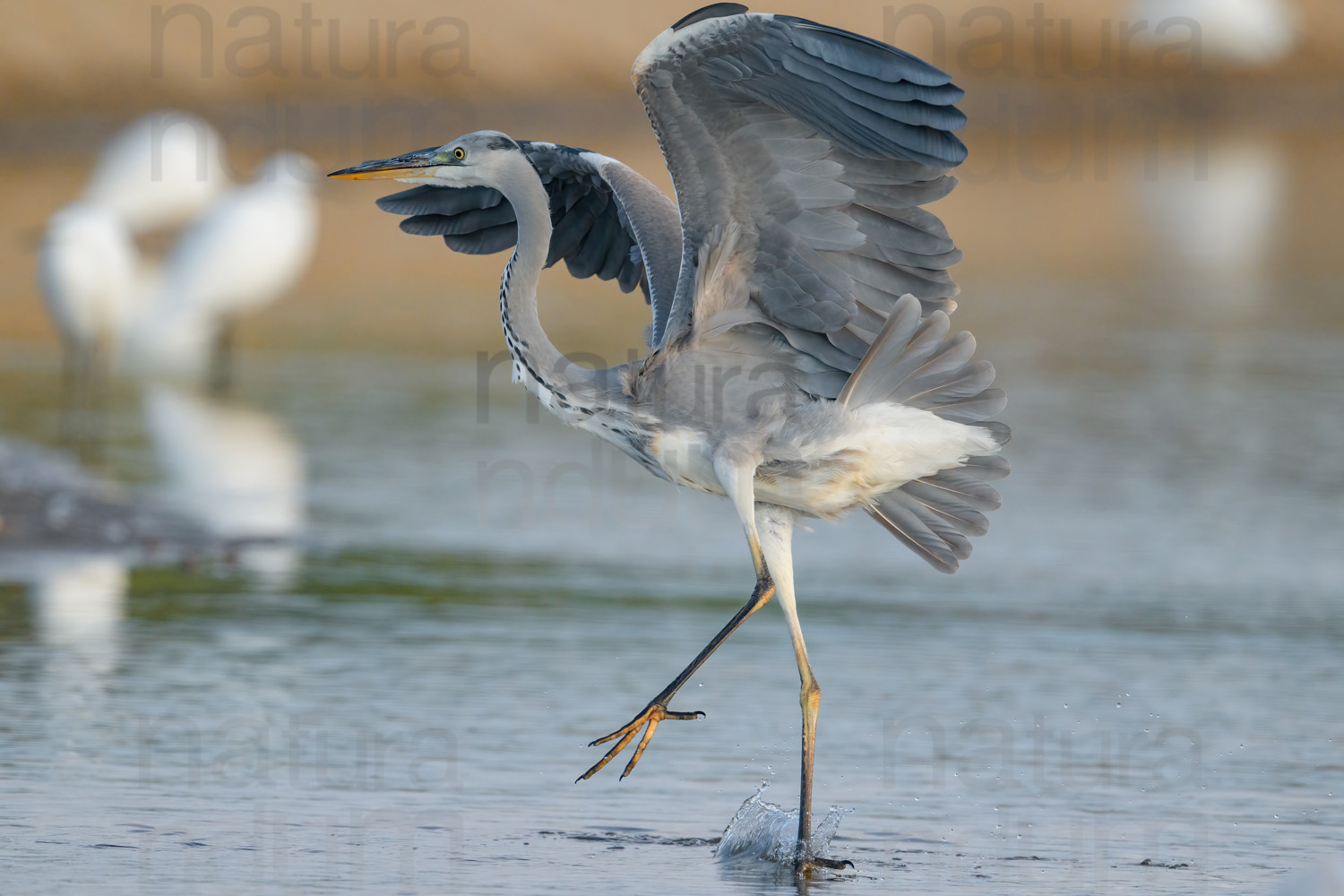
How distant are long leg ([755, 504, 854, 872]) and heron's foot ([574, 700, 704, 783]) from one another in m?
0.31

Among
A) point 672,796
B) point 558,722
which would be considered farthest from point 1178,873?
point 558,722

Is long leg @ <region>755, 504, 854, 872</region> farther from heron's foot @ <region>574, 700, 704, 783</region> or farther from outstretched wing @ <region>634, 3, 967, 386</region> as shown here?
outstretched wing @ <region>634, 3, 967, 386</region>

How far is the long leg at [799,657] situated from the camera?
18.4 ft

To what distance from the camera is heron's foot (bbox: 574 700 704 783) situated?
588 centimetres

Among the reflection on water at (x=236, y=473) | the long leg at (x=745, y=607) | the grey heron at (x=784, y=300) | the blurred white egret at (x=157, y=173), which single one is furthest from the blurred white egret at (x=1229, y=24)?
the long leg at (x=745, y=607)

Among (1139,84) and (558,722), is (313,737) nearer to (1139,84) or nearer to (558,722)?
(558,722)

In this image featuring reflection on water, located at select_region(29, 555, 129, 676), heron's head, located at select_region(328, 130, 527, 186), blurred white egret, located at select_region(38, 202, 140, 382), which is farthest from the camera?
blurred white egret, located at select_region(38, 202, 140, 382)

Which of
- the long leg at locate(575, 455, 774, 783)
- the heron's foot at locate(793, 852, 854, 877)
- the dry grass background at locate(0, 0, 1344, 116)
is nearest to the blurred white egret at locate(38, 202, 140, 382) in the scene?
the long leg at locate(575, 455, 774, 783)

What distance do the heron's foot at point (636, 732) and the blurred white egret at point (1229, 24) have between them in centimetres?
2776

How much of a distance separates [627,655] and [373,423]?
452 cm

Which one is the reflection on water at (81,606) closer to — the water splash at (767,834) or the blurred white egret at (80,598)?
the blurred white egret at (80,598)

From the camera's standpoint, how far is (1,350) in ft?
44.4

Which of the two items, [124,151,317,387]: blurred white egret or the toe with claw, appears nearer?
the toe with claw

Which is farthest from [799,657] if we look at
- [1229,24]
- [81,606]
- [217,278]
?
[1229,24]
